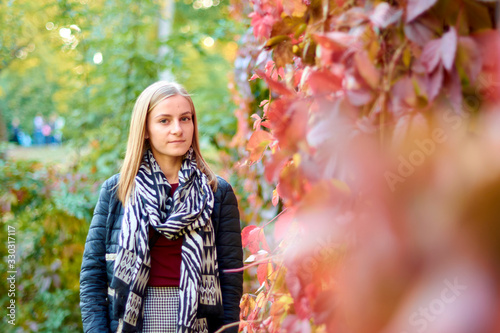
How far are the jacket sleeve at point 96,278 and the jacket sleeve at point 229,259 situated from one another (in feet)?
1.64

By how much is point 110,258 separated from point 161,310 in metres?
0.31

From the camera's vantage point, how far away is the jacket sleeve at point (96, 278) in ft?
6.04

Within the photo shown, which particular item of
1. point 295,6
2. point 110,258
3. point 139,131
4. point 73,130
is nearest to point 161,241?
point 110,258

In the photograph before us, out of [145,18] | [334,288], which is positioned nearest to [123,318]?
[334,288]

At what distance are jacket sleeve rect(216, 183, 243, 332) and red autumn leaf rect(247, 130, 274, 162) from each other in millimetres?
1025

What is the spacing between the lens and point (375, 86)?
579 mm

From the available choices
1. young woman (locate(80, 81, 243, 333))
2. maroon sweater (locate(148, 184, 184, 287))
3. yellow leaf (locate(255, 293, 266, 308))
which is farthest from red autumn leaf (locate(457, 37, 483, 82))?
maroon sweater (locate(148, 184, 184, 287))

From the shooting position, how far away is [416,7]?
56 centimetres

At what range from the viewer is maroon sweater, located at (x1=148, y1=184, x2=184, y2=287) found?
1.89 m

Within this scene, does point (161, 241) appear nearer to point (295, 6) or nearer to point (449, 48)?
point (295, 6)

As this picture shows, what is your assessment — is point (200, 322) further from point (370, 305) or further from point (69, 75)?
point (69, 75)

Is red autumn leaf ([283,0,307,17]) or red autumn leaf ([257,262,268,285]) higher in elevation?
red autumn leaf ([283,0,307,17])

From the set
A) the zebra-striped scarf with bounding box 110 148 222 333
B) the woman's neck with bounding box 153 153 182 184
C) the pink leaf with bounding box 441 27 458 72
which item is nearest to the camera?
the pink leaf with bounding box 441 27 458 72

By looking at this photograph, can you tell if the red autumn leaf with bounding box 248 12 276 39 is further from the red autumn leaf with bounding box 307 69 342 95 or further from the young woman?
the young woman
